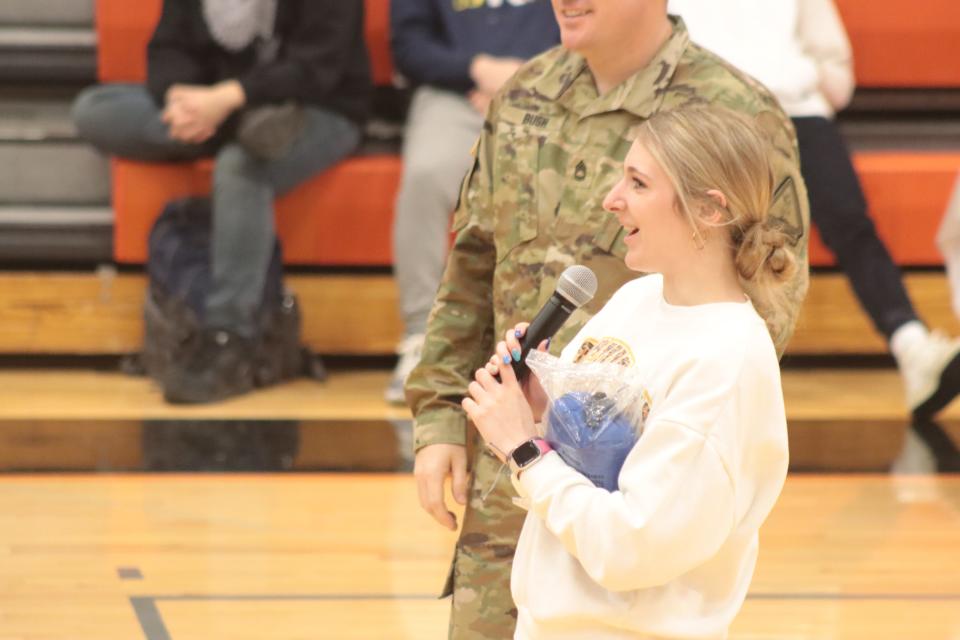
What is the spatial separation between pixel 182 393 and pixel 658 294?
304cm

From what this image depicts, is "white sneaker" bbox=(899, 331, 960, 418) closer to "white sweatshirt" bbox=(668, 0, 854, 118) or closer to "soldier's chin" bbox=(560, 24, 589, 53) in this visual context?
"white sweatshirt" bbox=(668, 0, 854, 118)

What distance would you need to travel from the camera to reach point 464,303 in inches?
90.9

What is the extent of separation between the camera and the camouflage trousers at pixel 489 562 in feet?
7.22

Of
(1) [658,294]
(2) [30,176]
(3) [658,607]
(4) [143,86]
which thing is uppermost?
(1) [658,294]

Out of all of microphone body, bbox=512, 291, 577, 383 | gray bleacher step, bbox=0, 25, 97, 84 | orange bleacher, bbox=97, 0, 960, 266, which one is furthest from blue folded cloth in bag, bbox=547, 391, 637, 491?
gray bleacher step, bbox=0, 25, 97, 84

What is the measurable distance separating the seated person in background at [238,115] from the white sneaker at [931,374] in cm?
188

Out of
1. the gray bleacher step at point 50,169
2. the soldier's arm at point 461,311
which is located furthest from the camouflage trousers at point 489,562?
the gray bleacher step at point 50,169

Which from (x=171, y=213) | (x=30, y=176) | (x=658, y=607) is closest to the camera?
(x=658, y=607)

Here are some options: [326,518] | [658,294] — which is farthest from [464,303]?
[326,518]

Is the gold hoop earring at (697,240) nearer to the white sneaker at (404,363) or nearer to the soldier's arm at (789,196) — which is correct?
the soldier's arm at (789,196)

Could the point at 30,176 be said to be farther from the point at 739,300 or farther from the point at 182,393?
the point at 739,300

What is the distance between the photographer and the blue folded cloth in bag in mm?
1593

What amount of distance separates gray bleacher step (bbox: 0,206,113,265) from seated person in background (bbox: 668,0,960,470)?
78.8 inches

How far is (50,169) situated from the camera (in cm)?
523
